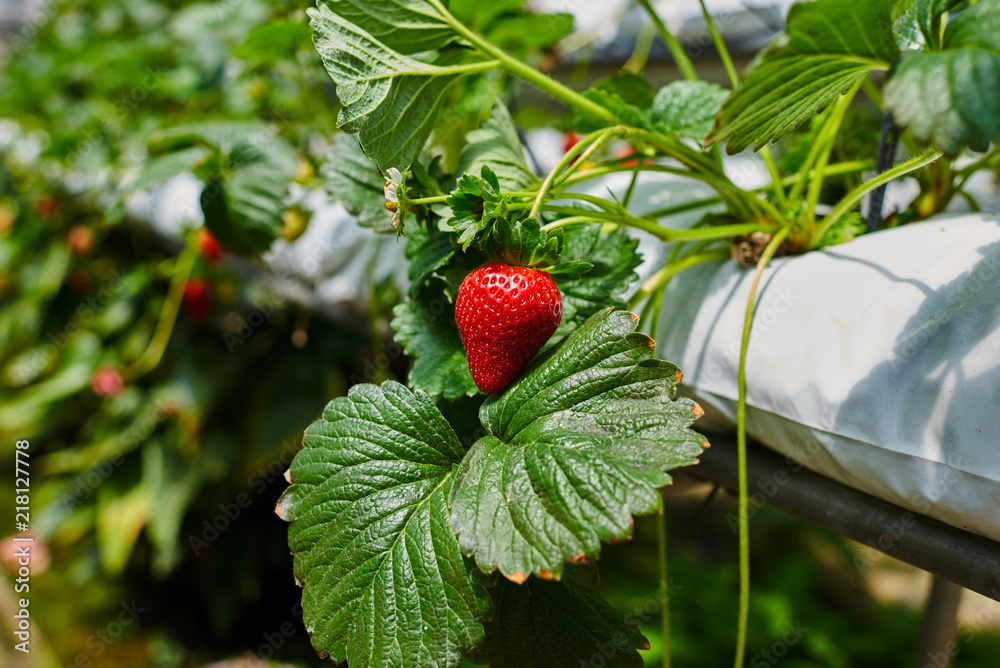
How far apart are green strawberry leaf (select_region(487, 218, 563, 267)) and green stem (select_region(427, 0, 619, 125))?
14cm

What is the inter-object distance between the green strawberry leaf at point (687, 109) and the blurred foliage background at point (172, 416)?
2.54ft

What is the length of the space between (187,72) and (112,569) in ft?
4.10

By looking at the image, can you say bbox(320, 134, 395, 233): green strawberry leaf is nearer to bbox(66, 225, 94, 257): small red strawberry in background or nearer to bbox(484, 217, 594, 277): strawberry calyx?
bbox(484, 217, 594, 277): strawberry calyx

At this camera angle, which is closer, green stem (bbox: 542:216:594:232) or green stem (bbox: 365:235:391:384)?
green stem (bbox: 542:216:594:232)

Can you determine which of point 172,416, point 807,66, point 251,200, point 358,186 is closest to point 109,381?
point 172,416

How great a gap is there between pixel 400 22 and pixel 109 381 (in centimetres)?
142

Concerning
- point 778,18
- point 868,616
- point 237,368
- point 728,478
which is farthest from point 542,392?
point 868,616

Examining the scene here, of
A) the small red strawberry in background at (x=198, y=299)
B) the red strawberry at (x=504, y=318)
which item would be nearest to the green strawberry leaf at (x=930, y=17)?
the red strawberry at (x=504, y=318)

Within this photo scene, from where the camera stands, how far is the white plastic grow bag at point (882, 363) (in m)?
0.36

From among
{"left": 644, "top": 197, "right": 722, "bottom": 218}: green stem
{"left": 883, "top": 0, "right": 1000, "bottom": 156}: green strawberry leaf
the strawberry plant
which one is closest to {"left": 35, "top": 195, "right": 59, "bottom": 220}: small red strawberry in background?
the strawberry plant

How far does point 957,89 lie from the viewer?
0.29 meters

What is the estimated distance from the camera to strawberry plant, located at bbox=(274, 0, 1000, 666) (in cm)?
34

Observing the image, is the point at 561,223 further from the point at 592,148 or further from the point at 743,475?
the point at 743,475

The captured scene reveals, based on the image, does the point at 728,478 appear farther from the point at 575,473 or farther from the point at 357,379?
the point at 357,379
